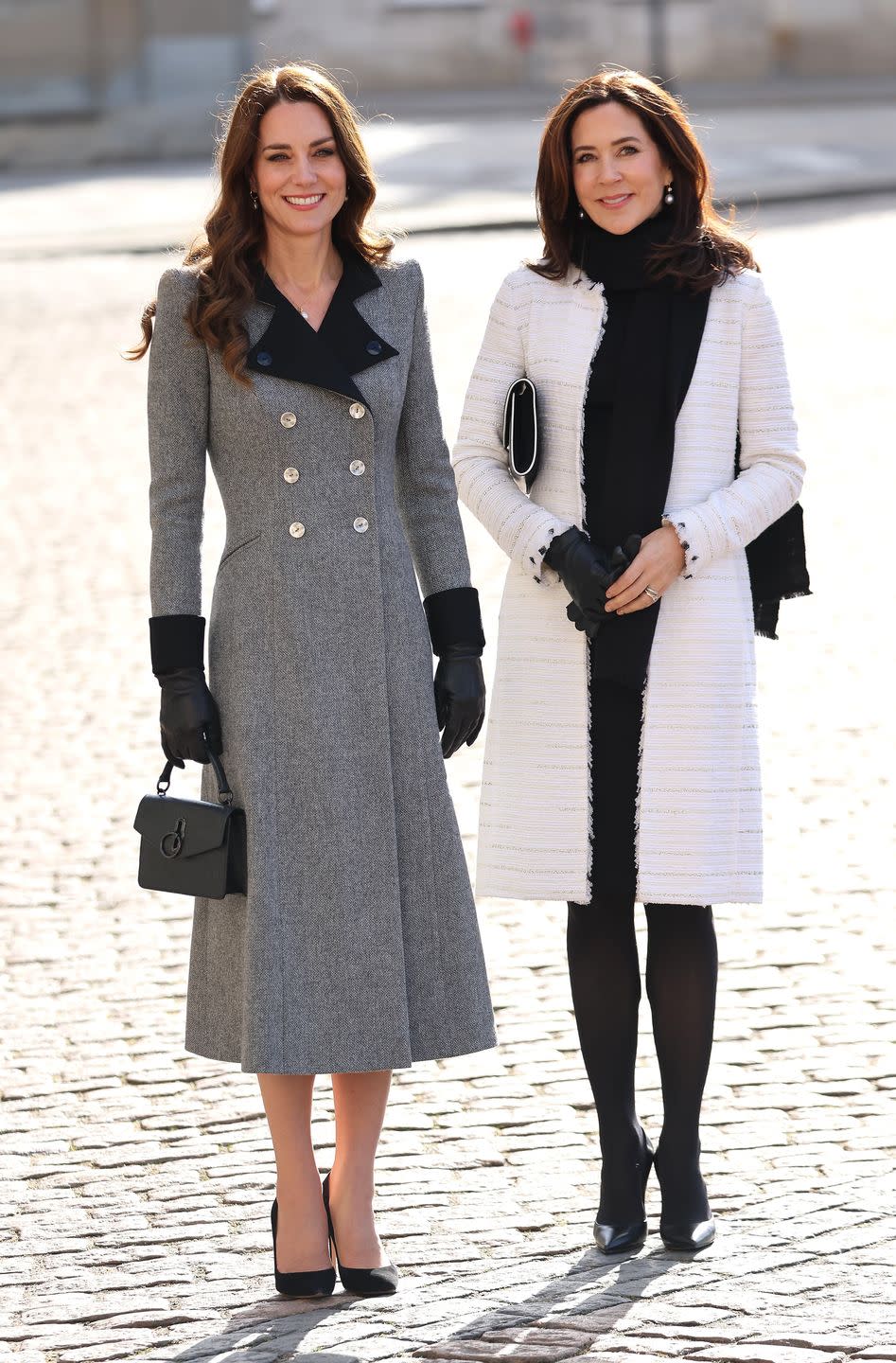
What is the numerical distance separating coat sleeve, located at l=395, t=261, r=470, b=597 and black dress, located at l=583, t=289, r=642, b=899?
0.28 m

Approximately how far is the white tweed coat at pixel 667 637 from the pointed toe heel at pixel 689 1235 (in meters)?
0.58

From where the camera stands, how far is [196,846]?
3930 mm

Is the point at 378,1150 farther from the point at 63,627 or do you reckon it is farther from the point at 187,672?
the point at 63,627

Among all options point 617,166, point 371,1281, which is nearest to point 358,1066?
point 371,1281

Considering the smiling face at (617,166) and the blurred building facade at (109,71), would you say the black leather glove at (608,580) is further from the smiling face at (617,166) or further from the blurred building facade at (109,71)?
the blurred building facade at (109,71)

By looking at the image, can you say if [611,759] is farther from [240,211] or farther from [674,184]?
[240,211]

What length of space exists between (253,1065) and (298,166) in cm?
155

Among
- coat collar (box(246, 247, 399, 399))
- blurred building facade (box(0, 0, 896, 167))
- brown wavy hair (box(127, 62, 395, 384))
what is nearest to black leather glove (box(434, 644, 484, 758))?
coat collar (box(246, 247, 399, 399))

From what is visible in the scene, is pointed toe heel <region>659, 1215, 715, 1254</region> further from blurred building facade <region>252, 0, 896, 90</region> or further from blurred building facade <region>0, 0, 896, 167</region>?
blurred building facade <region>252, 0, 896, 90</region>

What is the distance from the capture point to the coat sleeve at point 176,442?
3992 mm

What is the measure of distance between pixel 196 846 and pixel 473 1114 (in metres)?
1.30

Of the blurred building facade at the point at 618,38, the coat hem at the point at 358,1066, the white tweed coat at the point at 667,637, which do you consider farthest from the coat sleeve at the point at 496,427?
the blurred building facade at the point at 618,38

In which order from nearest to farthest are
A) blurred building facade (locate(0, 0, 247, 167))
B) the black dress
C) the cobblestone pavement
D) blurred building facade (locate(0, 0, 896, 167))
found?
the cobblestone pavement, the black dress, blurred building facade (locate(0, 0, 247, 167)), blurred building facade (locate(0, 0, 896, 167))

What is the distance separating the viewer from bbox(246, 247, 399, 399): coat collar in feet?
13.0
